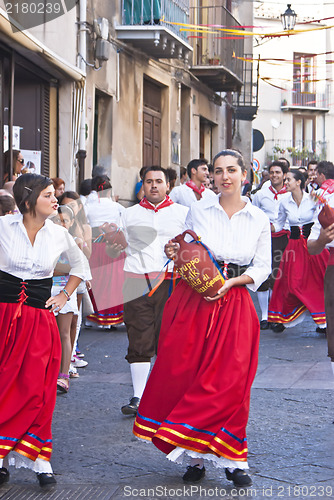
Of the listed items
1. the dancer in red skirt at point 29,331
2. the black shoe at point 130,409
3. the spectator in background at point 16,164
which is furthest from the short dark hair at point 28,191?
the spectator in background at point 16,164

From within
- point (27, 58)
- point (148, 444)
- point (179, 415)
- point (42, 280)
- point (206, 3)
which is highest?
point (206, 3)

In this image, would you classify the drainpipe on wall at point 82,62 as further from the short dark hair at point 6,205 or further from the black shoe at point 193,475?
the black shoe at point 193,475

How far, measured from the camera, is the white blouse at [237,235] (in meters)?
5.42

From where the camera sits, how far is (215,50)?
23.2 m

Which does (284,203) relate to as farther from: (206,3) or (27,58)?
(206,3)

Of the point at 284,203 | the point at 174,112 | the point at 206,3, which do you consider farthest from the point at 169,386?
the point at 206,3

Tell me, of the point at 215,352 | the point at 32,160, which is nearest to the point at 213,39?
the point at 32,160

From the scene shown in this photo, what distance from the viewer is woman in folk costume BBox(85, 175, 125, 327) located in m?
11.6

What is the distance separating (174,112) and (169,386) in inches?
636

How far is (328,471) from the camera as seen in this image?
5.25 m

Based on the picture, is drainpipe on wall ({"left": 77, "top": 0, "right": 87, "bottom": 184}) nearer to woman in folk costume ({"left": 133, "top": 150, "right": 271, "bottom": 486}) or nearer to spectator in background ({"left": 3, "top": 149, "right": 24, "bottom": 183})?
spectator in background ({"left": 3, "top": 149, "right": 24, "bottom": 183})

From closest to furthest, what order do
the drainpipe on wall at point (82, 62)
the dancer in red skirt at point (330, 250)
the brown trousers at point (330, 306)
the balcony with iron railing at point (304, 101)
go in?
the dancer in red skirt at point (330, 250), the brown trousers at point (330, 306), the drainpipe on wall at point (82, 62), the balcony with iron railing at point (304, 101)

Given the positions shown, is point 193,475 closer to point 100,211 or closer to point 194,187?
point 100,211

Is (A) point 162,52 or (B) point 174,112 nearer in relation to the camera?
(A) point 162,52
